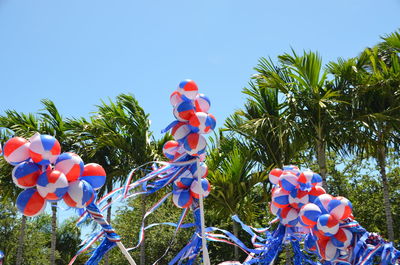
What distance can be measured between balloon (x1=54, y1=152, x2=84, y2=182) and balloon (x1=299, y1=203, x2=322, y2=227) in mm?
2930

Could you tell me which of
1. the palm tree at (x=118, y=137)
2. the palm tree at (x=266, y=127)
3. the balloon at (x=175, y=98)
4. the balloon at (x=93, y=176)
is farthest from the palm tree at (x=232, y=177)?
the balloon at (x=93, y=176)

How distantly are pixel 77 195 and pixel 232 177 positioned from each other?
6.12m

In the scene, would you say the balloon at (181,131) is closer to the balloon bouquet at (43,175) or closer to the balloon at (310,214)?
the balloon bouquet at (43,175)

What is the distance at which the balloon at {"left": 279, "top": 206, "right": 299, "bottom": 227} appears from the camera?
6.18 m

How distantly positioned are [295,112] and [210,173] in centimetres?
247

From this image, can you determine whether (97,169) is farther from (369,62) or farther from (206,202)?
(369,62)

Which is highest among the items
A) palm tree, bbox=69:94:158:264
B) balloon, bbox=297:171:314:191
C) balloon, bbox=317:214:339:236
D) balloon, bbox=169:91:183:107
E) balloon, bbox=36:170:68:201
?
palm tree, bbox=69:94:158:264

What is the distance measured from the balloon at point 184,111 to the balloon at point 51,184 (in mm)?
1791

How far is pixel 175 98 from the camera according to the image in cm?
569

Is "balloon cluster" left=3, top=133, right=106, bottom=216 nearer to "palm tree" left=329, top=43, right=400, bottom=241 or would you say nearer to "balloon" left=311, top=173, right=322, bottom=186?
"balloon" left=311, top=173, right=322, bottom=186

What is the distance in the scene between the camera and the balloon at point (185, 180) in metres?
5.78

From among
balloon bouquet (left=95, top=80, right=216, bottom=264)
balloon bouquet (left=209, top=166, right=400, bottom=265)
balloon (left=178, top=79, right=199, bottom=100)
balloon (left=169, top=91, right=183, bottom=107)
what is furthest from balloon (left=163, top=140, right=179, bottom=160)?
balloon bouquet (left=209, top=166, right=400, bottom=265)

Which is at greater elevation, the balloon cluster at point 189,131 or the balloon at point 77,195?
the balloon cluster at point 189,131

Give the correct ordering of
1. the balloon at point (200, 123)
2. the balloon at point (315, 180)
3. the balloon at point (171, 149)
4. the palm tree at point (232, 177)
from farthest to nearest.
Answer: the palm tree at point (232, 177) → the balloon at point (315, 180) → the balloon at point (171, 149) → the balloon at point (200, 123)
